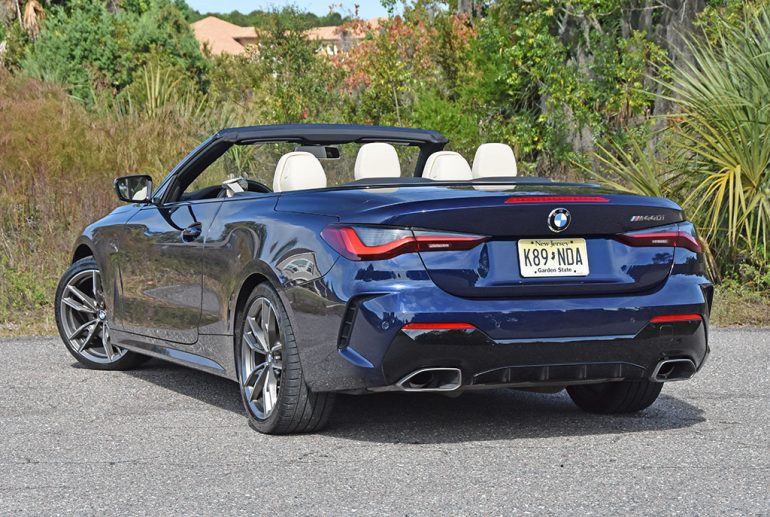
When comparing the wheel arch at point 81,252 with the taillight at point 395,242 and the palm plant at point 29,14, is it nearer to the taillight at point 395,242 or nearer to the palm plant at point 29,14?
the taillight at point 395,242

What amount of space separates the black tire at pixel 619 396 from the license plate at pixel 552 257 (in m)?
1.15

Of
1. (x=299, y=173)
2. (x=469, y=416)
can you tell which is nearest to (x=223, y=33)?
(x=299, y=173)

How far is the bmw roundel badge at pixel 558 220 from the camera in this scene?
616 cm

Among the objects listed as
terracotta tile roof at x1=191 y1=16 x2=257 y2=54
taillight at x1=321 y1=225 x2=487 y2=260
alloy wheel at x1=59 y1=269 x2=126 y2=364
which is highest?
taillight at x1=321 y1=225 x2=487 y2=260

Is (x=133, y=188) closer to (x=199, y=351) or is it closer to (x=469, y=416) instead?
(x=199, y=351)

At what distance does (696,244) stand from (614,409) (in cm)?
109

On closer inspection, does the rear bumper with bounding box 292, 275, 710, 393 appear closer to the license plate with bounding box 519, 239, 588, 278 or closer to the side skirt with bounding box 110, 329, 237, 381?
the license plate with bounding box 519, 239, 588, 278

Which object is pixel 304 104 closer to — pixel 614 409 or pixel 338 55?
pixel 338 55

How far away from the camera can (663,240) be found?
6469 millimetres

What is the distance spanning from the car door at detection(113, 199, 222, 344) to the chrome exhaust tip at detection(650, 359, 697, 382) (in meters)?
2.41

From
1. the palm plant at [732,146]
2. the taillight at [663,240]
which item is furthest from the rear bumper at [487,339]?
the palm plant at [732,146]

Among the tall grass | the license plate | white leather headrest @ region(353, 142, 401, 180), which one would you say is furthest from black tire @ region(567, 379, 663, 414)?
the tall grass

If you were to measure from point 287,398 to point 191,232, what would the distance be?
144 cm

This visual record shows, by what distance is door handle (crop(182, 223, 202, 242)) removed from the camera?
7.43m
